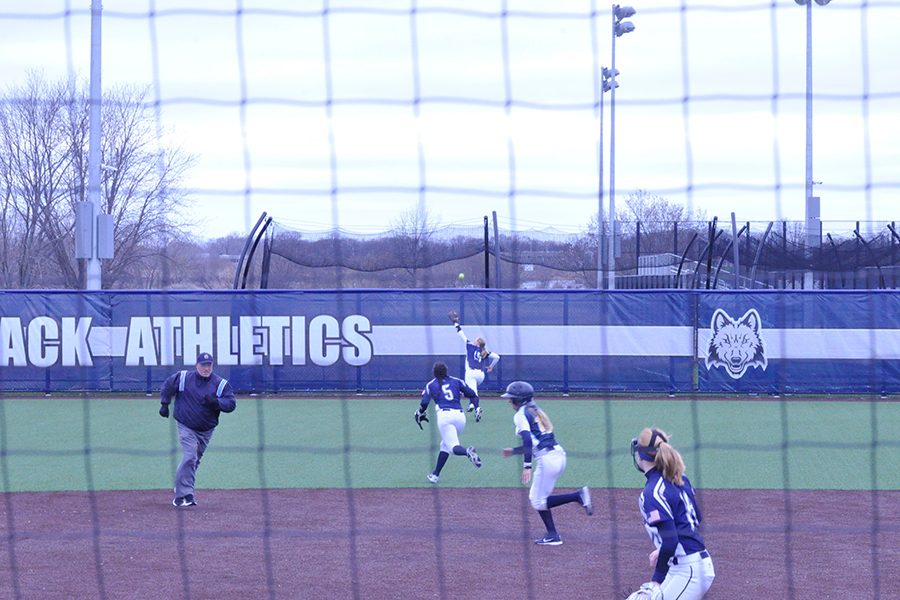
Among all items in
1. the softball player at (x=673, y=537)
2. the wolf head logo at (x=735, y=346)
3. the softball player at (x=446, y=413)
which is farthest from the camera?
the wolf head logo at (x=735, y=346)

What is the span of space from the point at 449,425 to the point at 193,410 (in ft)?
10.4

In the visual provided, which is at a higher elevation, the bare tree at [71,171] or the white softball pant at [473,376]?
the bare tree at [71,171]

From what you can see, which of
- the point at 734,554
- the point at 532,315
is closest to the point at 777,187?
the point at 734,554

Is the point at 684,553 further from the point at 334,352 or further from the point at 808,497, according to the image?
the point at 334,352

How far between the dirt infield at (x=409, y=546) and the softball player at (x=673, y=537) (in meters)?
2.04

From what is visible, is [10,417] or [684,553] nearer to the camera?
[684,553]

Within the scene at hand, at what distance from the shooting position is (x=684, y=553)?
669 cm

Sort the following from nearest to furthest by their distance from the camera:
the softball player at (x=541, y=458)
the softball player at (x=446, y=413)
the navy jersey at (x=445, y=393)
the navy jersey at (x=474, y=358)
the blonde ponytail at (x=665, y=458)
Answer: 1. the blonde ponytail at (x=665, y=458)
2. the softball player at (x=541, y=458)
3. the softball player at (x=446, y=413)
4. the navy jersey at (x=445, y=393)
5. the navy jersey at (x=474, y=358)

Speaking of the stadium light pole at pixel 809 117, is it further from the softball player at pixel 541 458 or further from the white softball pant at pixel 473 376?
the white softball pant at pixel 473 376

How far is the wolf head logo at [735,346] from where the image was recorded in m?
23.7

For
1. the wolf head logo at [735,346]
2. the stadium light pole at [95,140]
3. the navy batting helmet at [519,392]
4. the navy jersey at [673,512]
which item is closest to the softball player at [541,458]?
Result: the navy batting helmet at [519,392]

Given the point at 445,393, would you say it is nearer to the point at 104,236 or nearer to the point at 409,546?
the point at 409,546

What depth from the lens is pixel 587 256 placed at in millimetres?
14719

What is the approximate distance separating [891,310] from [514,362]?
25.9 ft
